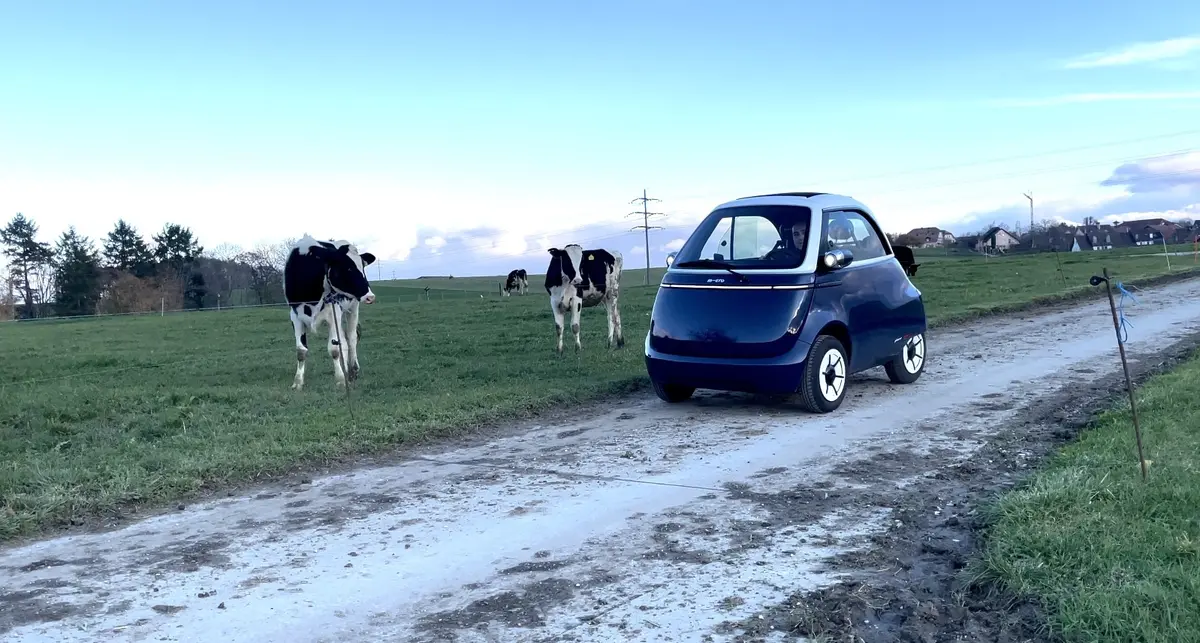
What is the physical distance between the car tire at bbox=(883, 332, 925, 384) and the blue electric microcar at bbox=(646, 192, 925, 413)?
2cm

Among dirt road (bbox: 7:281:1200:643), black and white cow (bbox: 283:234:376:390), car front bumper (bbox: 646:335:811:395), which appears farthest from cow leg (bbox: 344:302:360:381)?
car front bumper (bbox: 646:335:811:395)

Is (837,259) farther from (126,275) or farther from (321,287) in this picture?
(126,275)

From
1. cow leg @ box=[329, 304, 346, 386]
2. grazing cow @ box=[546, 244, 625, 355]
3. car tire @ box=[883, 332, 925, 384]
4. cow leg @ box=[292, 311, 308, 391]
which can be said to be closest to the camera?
car tire @ box=[883, 332, 925, 384]

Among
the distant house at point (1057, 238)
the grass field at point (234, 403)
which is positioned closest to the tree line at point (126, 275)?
the grass field at point (234, 403)

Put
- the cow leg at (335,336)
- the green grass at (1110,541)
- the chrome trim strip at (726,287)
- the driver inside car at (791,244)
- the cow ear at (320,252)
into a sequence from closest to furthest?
the green grass at (1110,541) → the chrome trim strip at (726,287) → the driver inside car at (791,244) → the cow leg at (335,336) → the cow ear at (320,252)

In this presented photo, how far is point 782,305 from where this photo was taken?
27.1ft

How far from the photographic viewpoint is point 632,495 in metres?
5.73

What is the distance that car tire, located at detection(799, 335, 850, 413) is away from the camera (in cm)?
820

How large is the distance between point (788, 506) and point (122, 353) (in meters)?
17.0

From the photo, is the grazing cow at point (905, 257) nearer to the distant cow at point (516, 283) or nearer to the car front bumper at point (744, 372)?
the car front bumper at point (744, 372)

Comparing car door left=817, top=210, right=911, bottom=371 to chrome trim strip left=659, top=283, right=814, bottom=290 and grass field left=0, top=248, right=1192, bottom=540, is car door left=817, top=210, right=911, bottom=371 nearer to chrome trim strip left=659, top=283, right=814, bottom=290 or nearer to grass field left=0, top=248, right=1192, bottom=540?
chrome trim strip left=659, top=283, right=814, bottom=290

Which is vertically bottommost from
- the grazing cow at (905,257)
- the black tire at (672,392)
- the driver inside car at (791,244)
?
the black tire at (672,392)

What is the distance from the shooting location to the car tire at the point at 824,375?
8.20 meters

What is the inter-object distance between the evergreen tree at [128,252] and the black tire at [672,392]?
69.9 metres
